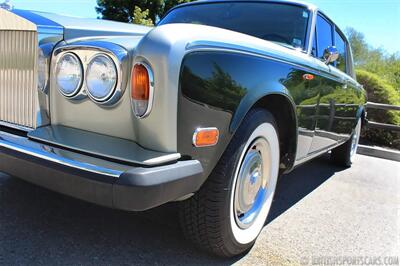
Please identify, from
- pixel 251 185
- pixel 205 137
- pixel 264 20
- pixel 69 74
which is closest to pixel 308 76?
pixel 264 20

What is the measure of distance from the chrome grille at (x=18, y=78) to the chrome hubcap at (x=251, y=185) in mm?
1200

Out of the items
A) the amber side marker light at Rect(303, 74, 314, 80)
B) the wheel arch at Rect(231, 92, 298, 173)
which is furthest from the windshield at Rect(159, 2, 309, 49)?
the wheel arch at Rect(231, 92, 298, 173)

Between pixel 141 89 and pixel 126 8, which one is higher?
pixel 126 8

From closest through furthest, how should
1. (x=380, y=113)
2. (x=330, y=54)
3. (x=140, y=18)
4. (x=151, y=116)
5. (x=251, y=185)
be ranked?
1. (x=151, y=116)
2. (x=251, y=185)
3. (x=330, y=54)
4. (x=380, y=113)
5. (x=140, y=18)

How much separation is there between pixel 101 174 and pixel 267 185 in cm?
139

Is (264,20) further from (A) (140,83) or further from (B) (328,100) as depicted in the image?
(A) (140,83)

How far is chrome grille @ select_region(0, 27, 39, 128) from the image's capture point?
2057 mm

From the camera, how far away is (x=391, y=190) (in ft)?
14.5

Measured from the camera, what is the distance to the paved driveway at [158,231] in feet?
7.15

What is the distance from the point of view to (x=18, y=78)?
7.08ft

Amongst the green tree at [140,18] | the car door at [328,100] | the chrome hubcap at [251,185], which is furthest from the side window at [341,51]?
the green tree at [140,18]

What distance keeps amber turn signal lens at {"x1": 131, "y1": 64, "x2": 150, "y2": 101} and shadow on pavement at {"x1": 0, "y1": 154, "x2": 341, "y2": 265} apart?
0.93 m

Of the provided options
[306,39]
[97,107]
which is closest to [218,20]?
[306,39]

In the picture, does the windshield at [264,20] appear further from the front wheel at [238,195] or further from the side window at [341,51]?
the side window at [341,51]
